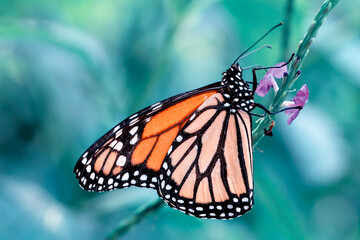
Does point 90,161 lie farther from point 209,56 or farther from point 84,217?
point 209,56

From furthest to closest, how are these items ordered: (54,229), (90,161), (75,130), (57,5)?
1. (57,5)
2. (75,130)
3. (54,229)
4. (90,161)

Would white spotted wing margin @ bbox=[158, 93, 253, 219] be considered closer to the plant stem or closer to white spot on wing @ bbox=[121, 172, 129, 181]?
white spot on wing @ bbox=[121, 172, 129, 181]

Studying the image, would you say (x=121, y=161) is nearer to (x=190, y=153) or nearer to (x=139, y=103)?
(x=190, y=153)

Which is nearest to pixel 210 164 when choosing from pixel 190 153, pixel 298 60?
pixel 190 153

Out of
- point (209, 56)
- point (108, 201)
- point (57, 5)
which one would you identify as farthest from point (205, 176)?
point (57, 5)

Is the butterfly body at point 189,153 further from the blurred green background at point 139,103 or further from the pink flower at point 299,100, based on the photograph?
the blurred green background at point 139,103

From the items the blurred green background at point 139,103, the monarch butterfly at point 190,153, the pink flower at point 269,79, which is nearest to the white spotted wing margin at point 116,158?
the monarch butterfly at point 190,153
